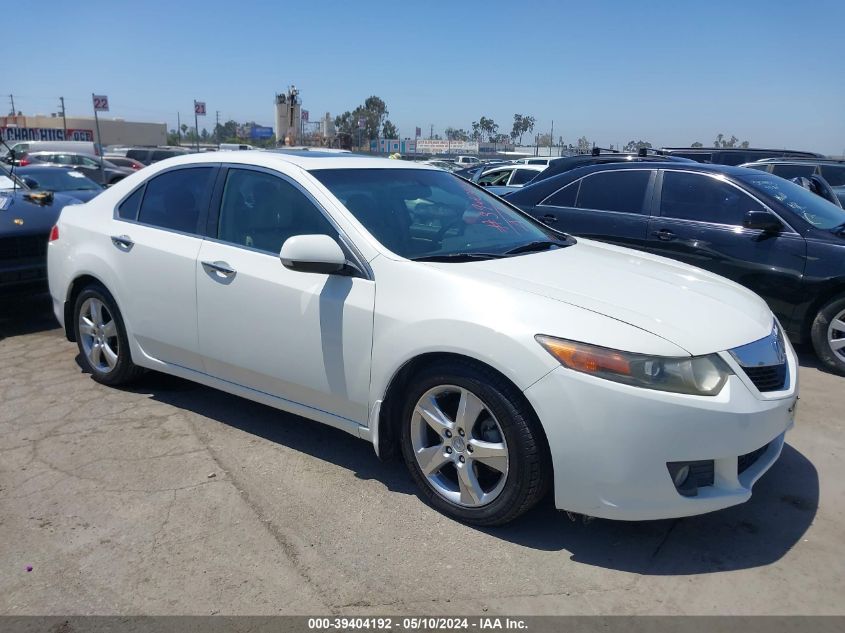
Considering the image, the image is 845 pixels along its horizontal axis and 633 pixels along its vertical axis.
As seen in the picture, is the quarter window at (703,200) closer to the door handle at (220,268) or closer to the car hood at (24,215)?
the door handle at (220,268)

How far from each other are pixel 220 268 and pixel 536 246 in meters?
1.75

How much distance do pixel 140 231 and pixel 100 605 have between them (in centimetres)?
243

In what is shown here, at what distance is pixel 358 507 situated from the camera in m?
3.32

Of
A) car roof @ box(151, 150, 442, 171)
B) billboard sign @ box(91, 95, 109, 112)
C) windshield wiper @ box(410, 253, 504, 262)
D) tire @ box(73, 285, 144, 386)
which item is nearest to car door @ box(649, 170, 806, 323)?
car roof @ box(151, 150, 442, 171)

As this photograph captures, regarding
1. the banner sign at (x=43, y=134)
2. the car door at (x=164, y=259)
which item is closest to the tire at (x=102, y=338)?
the car door at (x=164, y=259)

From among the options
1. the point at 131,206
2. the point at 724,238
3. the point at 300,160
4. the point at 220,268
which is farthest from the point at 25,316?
the point at 724,238

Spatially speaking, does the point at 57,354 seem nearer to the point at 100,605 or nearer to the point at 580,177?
the point at 100,605

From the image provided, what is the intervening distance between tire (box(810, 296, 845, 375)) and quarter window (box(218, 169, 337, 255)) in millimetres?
3981

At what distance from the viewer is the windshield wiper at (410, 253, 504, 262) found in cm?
338

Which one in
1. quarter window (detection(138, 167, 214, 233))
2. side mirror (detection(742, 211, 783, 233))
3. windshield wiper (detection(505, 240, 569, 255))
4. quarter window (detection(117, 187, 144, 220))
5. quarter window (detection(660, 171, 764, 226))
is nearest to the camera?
windshield wiper (detection(505, 240, 569, 255))

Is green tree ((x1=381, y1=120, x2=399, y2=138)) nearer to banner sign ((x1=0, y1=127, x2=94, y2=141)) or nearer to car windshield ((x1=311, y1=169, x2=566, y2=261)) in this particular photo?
banner sign ((x1=0, y1=127, x2=94, y2=141))

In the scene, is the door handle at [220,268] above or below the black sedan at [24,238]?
above

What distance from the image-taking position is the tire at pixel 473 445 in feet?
9.39

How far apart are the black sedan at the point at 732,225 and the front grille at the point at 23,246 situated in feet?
15.3
